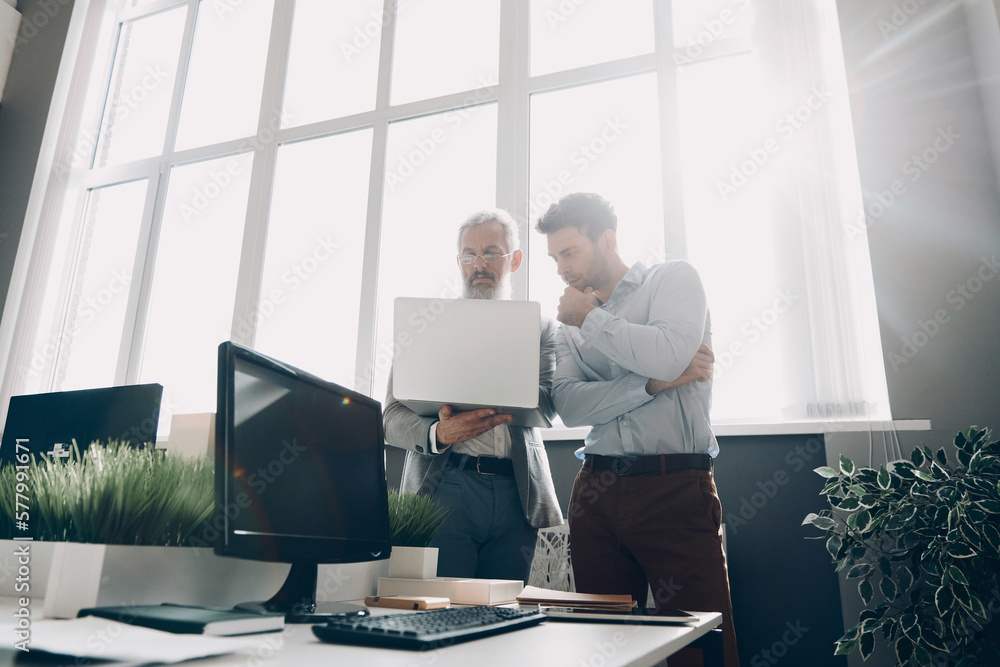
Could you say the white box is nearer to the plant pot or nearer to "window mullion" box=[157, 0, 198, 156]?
the plant pot

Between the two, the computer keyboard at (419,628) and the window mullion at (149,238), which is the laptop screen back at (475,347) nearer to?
the computer keyboard at (419,628)

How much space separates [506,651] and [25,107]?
478 cm

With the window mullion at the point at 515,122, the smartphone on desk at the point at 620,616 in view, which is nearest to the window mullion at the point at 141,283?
the window mullion at the point at 515,122

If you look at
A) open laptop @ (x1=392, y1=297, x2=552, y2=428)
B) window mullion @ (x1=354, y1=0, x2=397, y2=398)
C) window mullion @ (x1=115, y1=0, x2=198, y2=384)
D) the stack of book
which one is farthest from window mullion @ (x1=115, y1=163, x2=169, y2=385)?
the stack of book

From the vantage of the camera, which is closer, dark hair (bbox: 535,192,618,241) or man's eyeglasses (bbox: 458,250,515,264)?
dark hair (bbox: 535,192,618,241)

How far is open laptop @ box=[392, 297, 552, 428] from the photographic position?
147 centimetres

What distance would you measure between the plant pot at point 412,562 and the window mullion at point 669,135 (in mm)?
1904

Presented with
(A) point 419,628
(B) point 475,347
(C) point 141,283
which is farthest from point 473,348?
(C) point 141,283

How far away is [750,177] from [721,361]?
78 cm

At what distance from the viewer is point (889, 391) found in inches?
89.7

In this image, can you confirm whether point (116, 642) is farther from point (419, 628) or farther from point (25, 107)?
point (25, 107)

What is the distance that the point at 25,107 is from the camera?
13.5ft

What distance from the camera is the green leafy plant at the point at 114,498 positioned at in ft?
2.51

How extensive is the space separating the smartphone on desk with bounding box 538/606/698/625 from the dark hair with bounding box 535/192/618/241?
1088mm
